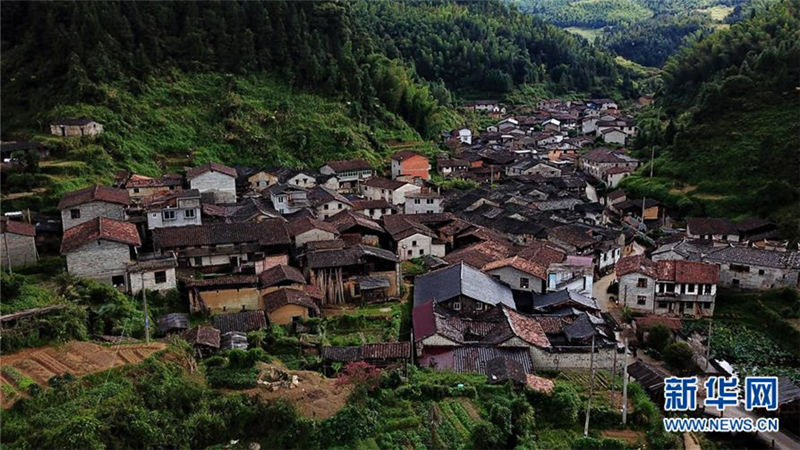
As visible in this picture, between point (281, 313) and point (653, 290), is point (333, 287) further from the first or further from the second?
point (653, 290)

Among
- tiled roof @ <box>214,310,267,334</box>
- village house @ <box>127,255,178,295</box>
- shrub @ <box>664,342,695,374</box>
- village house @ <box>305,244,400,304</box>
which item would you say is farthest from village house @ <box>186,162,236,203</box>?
shrub @ <box>664,342,695,374</box>

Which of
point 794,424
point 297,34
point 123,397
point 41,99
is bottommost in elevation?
point 794,424

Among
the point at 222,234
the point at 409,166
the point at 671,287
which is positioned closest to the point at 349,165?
the point at 409,166

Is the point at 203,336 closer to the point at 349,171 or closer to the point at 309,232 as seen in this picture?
the point at 309,232

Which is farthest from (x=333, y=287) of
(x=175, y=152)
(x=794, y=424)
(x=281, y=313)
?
(x=175, y=152)

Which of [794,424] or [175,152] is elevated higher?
[175,152]

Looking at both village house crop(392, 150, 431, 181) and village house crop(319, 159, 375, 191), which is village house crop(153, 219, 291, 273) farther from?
village house crop(392, 150, 431, 181)

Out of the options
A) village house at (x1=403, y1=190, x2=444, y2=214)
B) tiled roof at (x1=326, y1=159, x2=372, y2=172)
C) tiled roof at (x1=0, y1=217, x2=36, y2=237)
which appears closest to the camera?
tiled roof at (x1=0, y1=217, x2=36, y2=237)
